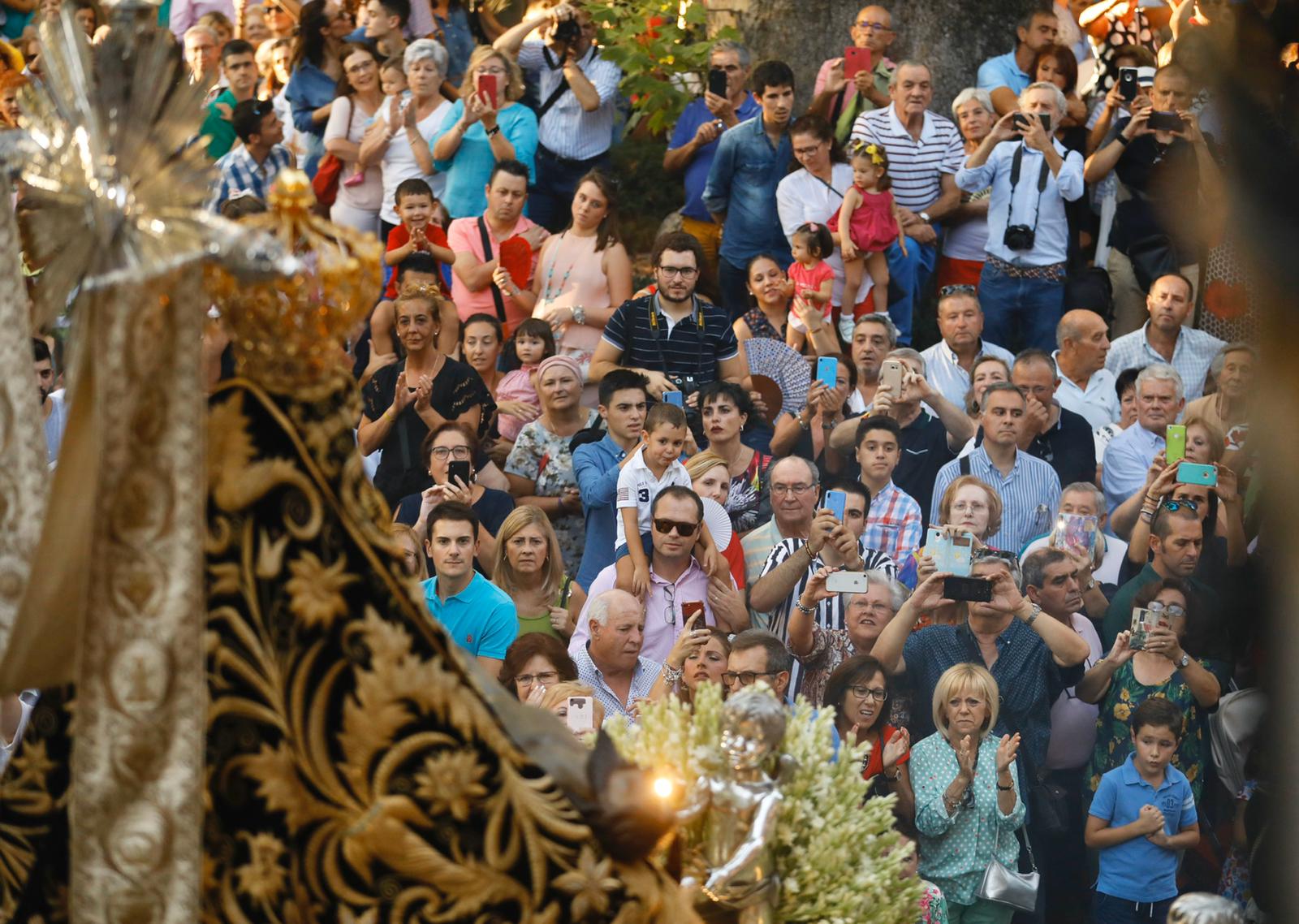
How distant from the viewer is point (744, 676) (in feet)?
23.4

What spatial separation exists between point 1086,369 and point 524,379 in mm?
2716

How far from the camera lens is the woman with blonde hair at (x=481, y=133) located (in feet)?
33.7

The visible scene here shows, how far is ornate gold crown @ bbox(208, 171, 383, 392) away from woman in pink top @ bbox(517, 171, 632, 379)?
22.5ft

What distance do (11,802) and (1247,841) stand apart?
5.23 m

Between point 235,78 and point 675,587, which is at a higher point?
point 235,78

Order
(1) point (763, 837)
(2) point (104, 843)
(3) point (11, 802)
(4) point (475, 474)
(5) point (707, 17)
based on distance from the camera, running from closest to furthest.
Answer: (2) point (104, 843), (3) point (11, 802), (1) point (763, 837), (4) point (475, 474), (5) point (707, 17)

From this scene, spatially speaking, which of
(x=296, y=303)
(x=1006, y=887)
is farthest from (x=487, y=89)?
(x=296, y=303)

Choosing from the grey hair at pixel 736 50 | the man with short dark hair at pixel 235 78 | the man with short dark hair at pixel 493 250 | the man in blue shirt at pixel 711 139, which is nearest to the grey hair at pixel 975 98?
the man in blue shirt at pixel 711 139

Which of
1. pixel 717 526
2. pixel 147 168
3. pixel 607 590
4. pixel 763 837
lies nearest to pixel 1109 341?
pixel 717 526

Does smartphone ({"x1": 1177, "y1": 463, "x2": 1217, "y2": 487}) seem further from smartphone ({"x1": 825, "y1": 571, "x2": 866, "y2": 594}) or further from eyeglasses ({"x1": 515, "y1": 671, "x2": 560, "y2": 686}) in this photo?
eyeglasses ({"x1": 515, "y1": 671, "x2": 560, "y2": 686})

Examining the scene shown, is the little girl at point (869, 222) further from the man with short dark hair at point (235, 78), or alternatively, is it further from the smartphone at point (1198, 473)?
the man with short dark hair at point (235, 78)

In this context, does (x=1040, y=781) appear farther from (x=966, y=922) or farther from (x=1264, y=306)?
(x=1264, y=306)

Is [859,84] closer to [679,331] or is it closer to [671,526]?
[679,331]

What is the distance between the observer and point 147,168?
8.36 ft
